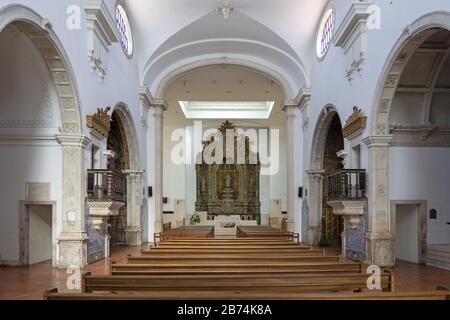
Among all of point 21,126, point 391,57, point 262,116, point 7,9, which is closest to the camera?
point 7,9

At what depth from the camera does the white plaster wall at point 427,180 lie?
40.0 feet

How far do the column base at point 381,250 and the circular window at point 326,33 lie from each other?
22.0ft

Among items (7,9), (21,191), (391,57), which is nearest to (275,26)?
(391,57)

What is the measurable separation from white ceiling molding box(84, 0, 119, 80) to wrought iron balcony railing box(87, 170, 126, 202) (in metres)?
2.46

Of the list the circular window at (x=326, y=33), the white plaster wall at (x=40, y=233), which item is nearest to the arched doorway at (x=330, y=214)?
the circular window at (x=326, y=33)

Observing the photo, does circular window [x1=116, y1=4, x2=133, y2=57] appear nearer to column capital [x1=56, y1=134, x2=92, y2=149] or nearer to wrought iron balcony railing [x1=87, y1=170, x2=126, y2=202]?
wrought iron balcony railing [x1=87, y1=170, x2=126, y2=202]

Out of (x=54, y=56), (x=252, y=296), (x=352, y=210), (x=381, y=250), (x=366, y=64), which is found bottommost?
(x=381, y=250)

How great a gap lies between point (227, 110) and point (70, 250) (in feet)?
65.7

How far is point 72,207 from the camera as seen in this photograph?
10.9 meters

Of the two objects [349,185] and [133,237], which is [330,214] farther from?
[133,237]

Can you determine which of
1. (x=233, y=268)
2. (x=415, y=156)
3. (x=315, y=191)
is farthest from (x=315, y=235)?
(x=233, y=268)

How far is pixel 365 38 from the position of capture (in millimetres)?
Result: 11648

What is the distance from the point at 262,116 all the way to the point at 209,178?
491cm
